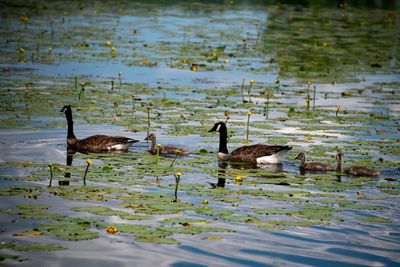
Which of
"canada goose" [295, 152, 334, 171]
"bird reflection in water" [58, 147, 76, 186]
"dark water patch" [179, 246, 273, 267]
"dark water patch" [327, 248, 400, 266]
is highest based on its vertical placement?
"canada goose" [295, 152, 334, 171]

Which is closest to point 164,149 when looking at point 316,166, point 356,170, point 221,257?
point 316,166

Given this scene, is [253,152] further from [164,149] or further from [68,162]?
[68,162]

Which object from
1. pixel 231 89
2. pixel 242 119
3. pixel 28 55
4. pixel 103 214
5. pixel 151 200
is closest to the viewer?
pixel 103 214

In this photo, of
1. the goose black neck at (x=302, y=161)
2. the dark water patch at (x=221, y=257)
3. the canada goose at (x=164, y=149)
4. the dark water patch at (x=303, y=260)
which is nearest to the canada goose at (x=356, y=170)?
the goose black neck at (x=302, y=161)

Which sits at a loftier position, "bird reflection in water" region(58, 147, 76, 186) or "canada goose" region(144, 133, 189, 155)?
"canada goose" region(144, 133, 189, 155)

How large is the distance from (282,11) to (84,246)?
1706 inches

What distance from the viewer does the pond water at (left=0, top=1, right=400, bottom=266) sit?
456 inches

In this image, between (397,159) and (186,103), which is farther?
(186,103)

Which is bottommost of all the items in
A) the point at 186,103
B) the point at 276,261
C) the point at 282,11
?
the point at 276,261

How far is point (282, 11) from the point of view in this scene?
53.1 meters

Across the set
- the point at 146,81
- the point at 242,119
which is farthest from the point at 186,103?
the point at 146,81

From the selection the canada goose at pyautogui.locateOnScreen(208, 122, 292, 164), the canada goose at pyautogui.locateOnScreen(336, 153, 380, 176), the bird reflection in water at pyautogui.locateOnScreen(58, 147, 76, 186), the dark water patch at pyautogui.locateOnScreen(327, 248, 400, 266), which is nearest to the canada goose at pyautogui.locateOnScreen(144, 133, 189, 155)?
the canada goose at pyautogui.locateOnScreen(208, 122, 292, 164)

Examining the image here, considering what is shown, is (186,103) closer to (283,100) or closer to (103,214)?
(283,100)

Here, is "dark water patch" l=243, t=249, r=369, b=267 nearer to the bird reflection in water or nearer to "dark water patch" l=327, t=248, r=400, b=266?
"dark water patch" l=327, t=248, r=400, b=266
